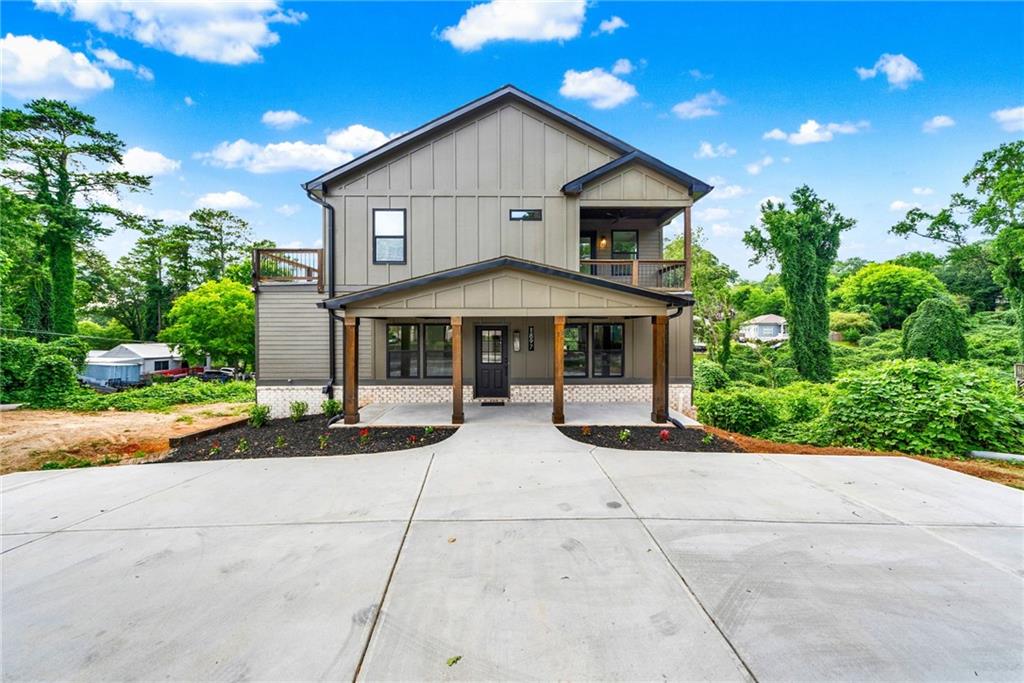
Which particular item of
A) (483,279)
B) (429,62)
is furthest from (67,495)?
(429,62)

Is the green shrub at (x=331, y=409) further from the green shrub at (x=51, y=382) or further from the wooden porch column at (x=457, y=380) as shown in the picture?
the green shrub at (x=51, y=382)

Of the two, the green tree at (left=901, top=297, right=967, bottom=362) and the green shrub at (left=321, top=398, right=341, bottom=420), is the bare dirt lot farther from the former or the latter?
the green tree at (left=901, top=297, right=967, bottom=362)

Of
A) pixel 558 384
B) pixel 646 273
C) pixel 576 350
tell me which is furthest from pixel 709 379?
pixel 558 384

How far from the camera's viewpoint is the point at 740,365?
2123cm

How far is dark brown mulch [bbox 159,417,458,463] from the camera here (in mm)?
6612

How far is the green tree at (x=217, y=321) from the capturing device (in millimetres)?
20438

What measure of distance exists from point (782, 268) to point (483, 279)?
18.2 meters

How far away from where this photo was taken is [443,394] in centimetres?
1059

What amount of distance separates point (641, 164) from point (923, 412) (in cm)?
778

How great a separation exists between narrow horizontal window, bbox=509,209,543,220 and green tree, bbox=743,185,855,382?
50.2 feet

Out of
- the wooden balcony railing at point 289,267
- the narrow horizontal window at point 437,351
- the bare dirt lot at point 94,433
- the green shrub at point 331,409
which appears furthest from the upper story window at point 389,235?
the bare dirt lot at point 94,433

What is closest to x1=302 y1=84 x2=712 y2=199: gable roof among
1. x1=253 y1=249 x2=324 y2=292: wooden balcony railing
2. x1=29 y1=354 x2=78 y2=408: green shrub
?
x1=253 y1=249 x2=324 y2=292: wooden balcony railing

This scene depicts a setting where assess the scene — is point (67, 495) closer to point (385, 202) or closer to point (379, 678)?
point (379, 678)

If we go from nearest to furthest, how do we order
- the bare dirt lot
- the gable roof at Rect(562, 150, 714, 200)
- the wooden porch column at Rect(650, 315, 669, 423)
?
the bare dirt lot
the wooden porch column at Rect(650, 315, 669, 423)
the gable roof at Rect(562, 150, 714, 200)
